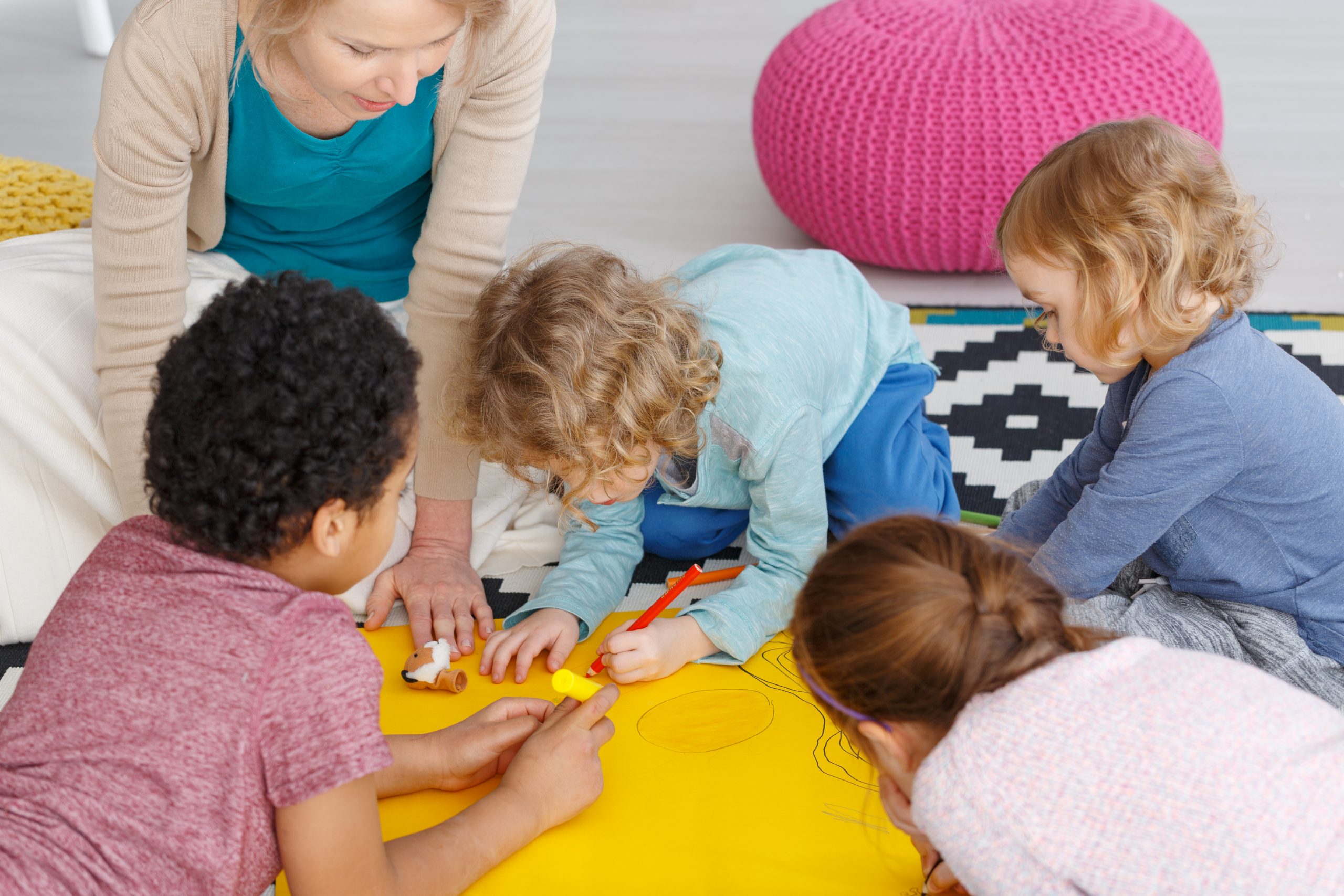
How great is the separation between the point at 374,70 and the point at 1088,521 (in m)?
0.70

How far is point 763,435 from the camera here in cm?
116

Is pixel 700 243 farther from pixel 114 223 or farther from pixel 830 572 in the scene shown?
pixel 830 572

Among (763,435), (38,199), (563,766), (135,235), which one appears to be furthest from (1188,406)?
(38,199)

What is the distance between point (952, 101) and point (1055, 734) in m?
1.27

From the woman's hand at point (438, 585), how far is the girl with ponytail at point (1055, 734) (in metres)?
0.59

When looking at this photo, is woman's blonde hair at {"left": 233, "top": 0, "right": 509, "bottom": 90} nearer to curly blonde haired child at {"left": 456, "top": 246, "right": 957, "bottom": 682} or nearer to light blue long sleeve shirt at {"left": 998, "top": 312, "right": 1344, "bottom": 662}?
curly blonde haired child at {"left": 456, "top": 246, "right": 957, "bottom": 682}

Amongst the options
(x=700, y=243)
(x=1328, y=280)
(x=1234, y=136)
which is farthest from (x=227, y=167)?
(x=1234, y=136)

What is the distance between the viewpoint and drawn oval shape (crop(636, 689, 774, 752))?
1104mm

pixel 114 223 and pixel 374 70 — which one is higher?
pixel 374 70

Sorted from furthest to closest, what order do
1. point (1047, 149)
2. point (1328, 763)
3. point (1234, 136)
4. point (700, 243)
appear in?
point (1234, 136) < point (700, 243) < point (1047, 149) < point (1328, 763)

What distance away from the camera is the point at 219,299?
783 mm

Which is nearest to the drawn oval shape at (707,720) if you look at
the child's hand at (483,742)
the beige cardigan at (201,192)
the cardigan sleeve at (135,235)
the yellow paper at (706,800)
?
the yellow paper at (706,800)

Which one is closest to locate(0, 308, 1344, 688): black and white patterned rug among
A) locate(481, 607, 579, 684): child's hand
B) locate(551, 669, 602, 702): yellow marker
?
locate(481, 607, 579, 684): child's hand

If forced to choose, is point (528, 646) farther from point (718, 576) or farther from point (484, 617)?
point (718, 576)
